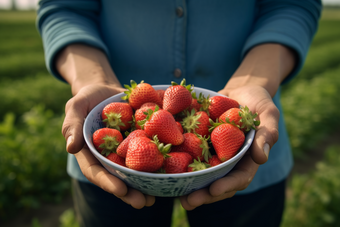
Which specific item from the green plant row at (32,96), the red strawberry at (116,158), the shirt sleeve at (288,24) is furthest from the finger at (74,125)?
the green plant row at (32,96)

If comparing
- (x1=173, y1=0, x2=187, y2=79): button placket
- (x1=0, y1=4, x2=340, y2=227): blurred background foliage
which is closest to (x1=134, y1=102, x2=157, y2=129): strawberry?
(x1=173, y1=0, x2=187, y2=79): button placket

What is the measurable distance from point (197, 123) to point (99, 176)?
1.57 ft

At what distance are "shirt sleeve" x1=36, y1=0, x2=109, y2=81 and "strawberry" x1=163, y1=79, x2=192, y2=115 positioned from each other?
1.76 ft

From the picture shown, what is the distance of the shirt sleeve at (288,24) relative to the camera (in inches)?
58.7

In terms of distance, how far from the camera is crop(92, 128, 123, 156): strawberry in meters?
1.11

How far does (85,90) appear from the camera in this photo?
1271mm

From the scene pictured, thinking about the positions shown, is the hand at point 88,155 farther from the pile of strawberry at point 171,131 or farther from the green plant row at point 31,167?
the green plant row at point 31,167

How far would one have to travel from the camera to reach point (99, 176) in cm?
101

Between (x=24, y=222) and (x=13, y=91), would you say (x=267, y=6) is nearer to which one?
(x=24, y=222)

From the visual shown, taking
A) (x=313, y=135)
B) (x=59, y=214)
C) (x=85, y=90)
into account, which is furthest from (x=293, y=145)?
(x=85, y=90)

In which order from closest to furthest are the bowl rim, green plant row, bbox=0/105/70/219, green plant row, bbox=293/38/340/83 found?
the bowl rim → green plant row, bbox=0/105/70/219 → green plant row, bbox=293/38/340/83

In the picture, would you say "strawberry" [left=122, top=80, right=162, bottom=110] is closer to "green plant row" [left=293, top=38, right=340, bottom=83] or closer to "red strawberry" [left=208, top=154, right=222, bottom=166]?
"red strawberry" [left=208, top=154, right=222, bottom=166]

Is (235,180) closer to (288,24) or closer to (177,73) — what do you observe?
(177,73)

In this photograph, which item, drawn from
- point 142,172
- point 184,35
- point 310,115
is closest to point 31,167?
point 184,35
